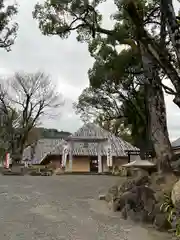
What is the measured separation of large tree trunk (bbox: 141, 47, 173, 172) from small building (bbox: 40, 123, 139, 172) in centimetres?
1918

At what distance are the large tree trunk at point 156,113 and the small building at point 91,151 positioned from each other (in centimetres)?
1918

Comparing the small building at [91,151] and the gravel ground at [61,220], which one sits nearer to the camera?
the gravel ground at [61,220]

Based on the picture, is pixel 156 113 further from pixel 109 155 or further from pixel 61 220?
pixel 109 155

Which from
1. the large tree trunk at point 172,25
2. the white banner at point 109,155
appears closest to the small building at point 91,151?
the white banner at point 109,155

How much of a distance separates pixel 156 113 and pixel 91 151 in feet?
80.3

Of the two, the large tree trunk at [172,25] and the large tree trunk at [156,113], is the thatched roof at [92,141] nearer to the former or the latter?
the large tree trunk at [156,113]

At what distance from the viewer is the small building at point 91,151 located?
103 feet

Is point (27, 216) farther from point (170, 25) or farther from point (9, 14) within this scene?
point (9, 14)

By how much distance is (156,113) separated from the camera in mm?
11328

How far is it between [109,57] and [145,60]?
826 cm

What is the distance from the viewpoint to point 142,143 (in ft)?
77.3

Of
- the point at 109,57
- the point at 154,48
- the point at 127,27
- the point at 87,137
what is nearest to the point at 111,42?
the point at 109,57

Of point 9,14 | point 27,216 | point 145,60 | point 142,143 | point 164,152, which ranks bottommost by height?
point 27,216

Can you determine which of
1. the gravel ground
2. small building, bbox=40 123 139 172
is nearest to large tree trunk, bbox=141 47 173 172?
the gravel ground
